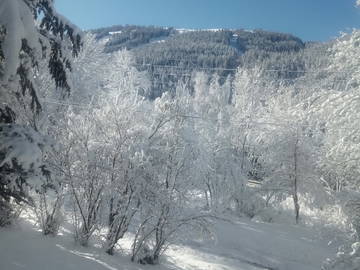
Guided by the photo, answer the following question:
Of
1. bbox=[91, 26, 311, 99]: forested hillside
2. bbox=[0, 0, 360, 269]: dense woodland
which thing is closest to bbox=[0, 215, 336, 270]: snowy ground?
bbox=[0, 0, 360, 269]: dense woodland

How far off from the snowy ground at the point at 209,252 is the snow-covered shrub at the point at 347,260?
184 inches

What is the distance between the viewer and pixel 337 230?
488 inches

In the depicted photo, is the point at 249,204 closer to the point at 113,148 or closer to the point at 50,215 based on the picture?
the point at 113,148

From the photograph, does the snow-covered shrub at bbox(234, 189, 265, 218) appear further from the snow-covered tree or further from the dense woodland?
the snow-covered tree

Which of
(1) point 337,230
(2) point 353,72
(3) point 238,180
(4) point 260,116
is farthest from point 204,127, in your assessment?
(2) point 353,72

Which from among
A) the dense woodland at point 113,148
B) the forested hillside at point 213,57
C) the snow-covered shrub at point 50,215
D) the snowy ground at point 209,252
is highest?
the forested hillside at point 213,57

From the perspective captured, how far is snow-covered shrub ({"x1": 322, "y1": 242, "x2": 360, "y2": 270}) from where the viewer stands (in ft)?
29.7

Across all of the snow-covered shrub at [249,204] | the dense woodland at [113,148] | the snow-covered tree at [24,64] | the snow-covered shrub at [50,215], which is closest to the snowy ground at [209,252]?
the snow-covered shrub at [50,215]

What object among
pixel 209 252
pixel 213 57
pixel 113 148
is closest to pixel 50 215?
pixel 113 148

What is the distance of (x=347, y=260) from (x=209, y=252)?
25.3 ft

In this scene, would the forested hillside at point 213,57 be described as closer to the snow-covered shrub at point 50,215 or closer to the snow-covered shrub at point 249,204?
the snow-covered shrub at point 249,204

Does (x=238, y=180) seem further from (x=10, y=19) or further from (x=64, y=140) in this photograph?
(x=10, y=19)

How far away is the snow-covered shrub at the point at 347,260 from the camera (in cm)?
905

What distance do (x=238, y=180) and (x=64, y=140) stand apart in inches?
584
